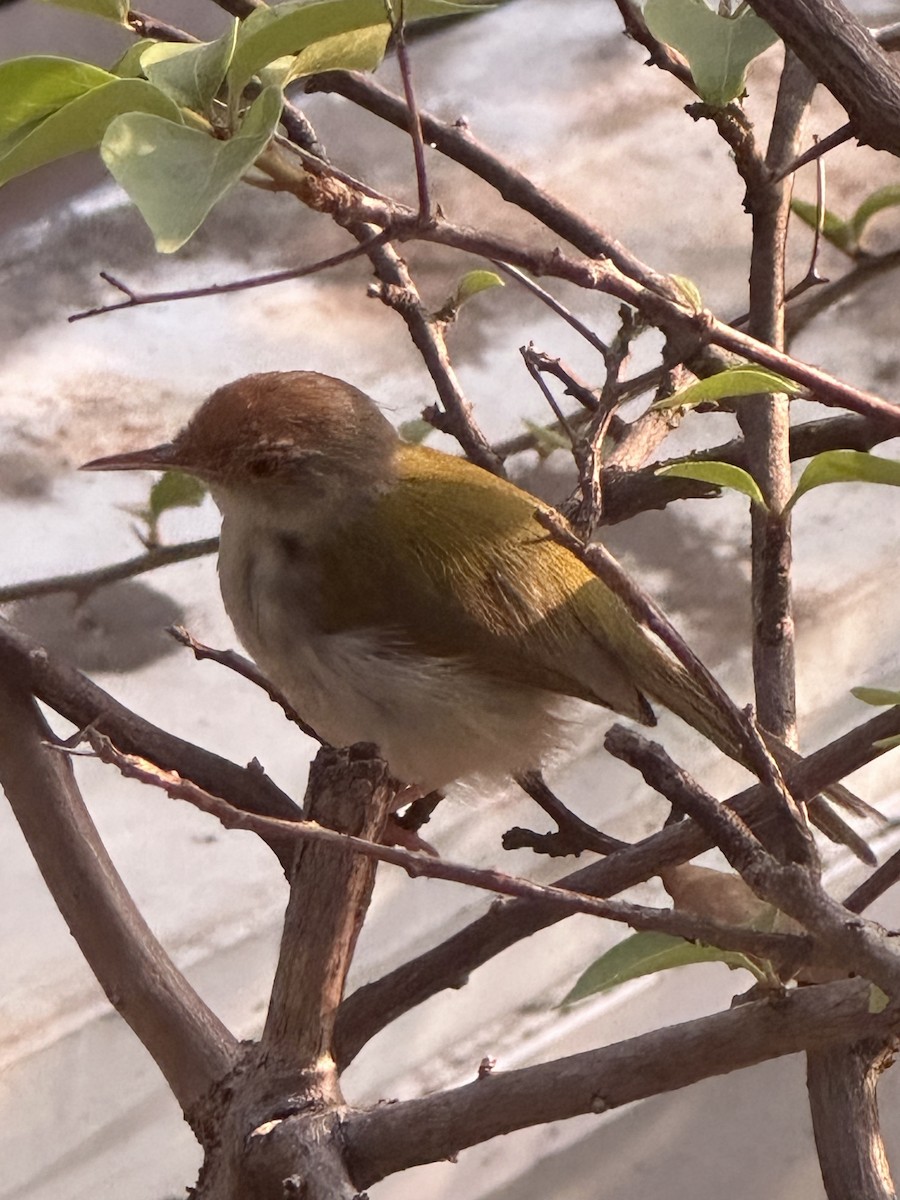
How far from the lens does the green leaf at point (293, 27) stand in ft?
2.35

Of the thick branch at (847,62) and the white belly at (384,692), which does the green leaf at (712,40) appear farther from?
the white belly at (384,692)

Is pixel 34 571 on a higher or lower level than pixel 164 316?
lower

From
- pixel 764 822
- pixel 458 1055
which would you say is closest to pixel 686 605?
pixel 458 1055

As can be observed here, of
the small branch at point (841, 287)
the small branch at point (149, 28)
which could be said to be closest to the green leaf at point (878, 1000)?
the small branch at point (149, 28)

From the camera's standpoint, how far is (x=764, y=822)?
937 millimetres

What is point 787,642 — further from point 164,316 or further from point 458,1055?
point 164,316

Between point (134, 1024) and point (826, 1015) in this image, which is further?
point (134, 1024)

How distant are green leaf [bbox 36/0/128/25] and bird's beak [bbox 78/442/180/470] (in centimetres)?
44

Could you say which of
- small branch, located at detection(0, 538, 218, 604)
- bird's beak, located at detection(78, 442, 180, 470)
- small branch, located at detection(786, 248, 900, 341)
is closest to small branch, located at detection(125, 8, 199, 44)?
bird's beak, located at detection(78, 442, 180, 470)

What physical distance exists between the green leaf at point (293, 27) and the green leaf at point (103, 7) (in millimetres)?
185

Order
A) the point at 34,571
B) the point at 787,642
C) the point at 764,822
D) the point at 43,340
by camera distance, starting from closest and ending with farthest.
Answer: the point at 764,822
the point at 787,642
the point at 34,571
the point at 43,340

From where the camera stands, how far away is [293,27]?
72 centimetres

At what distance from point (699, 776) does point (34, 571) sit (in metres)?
1.14

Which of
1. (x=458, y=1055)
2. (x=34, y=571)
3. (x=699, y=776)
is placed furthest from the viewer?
(x=34, y=571)
